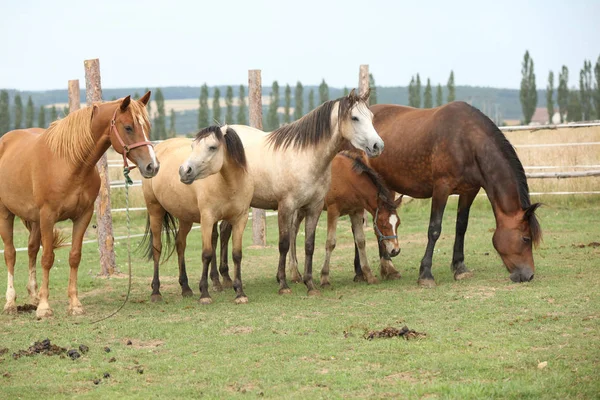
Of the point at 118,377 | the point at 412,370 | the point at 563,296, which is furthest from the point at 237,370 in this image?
the point at 563,296

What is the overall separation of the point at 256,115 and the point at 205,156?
5.17 meters

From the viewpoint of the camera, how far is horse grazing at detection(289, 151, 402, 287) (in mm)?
9133

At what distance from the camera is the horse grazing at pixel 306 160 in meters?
8.41

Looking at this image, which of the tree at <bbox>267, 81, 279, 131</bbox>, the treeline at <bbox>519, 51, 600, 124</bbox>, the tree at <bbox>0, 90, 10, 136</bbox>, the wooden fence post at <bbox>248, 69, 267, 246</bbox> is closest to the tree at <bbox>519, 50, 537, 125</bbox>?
the treeline at <bbox>519, 51, 600, 124</bbox>

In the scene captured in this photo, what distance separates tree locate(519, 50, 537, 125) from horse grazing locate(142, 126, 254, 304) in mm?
55401

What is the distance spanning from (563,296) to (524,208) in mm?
1242

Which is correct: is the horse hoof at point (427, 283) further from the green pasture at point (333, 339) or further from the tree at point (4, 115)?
the tree at point (4, 115)

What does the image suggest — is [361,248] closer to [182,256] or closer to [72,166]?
[182,256]

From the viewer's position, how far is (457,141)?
881 cm

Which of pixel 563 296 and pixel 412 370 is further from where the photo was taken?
pixel 563 296

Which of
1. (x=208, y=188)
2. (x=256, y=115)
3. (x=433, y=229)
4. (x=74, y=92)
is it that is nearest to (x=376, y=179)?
(x=433, y=229)

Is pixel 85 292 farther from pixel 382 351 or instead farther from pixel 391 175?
pixel 382 351

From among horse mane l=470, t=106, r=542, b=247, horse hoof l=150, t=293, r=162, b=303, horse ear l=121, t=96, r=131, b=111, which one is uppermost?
horse ear l=121, t=96, r=131, b=111

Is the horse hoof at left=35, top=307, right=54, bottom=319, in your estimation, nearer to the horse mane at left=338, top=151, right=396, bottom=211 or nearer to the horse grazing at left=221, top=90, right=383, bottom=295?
the horse grazing at left=221, top=90, right=383, bottom=295
